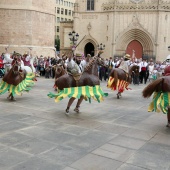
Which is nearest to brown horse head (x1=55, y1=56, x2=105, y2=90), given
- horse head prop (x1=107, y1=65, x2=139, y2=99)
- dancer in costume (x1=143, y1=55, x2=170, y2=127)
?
dancer in costume (x1=143, y1=55, x2=170, y2=127)

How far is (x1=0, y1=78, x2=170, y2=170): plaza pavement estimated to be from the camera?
424 cm

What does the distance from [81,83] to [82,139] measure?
2.28m

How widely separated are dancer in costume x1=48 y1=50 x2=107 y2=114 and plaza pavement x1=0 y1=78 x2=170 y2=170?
0.66 meters

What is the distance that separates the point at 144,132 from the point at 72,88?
7.52 feet

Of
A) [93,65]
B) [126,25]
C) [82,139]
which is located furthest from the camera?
[126,25]

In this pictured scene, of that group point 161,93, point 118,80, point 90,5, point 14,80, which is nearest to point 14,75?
point 14,80

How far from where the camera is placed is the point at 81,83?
7348 millimetres

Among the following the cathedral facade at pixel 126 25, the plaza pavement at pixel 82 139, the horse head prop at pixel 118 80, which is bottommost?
the plaza pavement at pixel 82 139

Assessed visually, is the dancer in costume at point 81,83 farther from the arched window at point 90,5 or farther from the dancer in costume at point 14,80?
the arched window at point 90,5

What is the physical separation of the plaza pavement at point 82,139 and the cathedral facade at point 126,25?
1007 inches

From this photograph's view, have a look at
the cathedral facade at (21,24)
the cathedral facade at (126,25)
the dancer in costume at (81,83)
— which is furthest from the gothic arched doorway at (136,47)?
the dancer in costume at (81,83)

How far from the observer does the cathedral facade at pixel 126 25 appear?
105 feet

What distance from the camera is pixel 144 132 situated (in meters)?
6.08

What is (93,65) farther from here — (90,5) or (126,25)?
(90,5)
